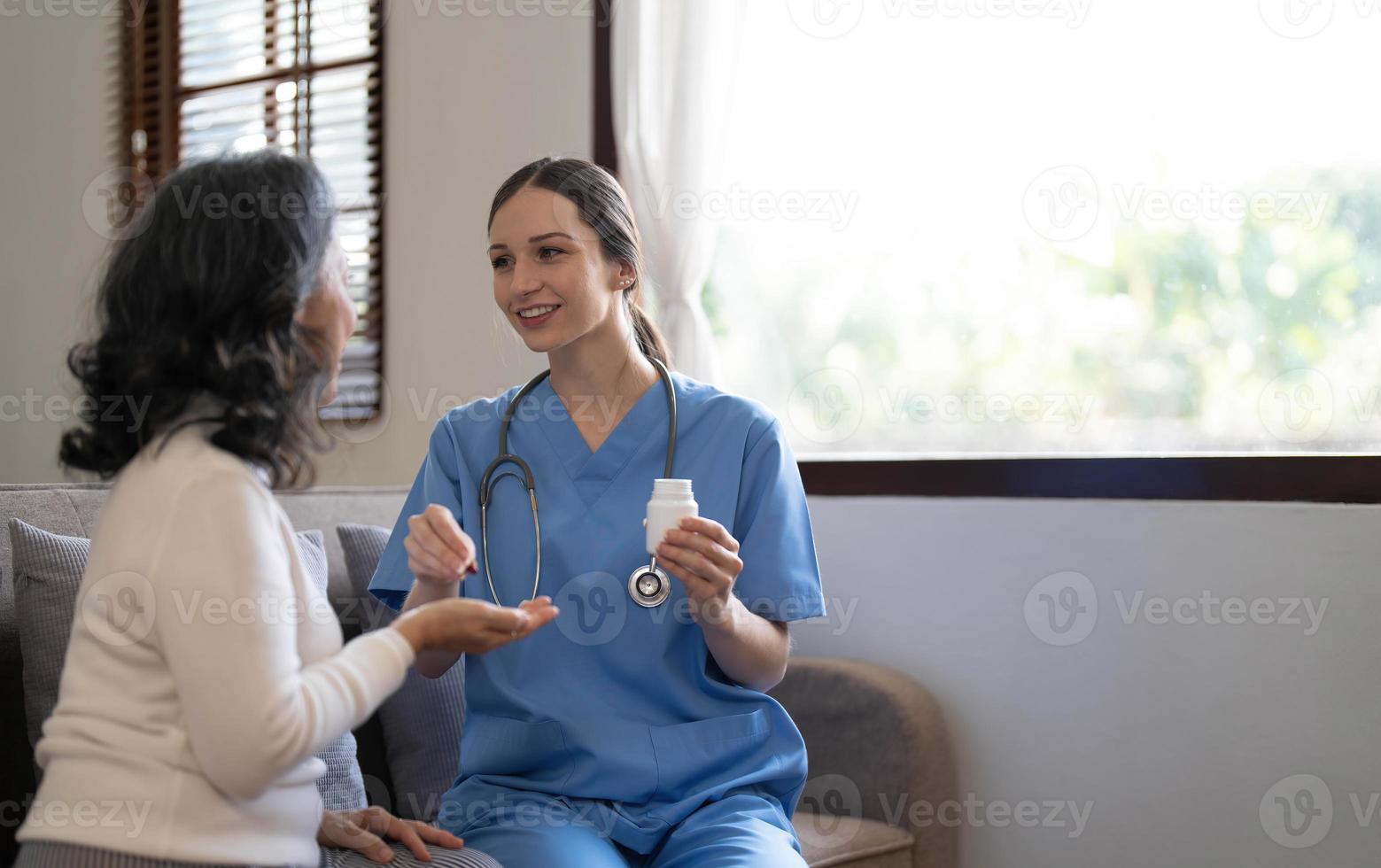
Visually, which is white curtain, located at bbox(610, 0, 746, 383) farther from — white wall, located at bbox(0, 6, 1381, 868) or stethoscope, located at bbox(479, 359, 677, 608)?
stethoscope, located at bbox(479, 359, 677, 608)

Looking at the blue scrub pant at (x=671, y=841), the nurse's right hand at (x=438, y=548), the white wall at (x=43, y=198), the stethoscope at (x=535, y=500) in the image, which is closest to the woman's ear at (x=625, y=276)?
the stethoscope at (x=535, y=500)

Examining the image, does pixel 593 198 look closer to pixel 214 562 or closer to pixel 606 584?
pixel 606 584

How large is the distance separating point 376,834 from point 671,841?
0.36m

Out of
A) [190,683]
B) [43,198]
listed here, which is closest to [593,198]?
[190,683]

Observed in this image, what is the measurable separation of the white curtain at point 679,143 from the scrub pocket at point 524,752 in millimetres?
1237

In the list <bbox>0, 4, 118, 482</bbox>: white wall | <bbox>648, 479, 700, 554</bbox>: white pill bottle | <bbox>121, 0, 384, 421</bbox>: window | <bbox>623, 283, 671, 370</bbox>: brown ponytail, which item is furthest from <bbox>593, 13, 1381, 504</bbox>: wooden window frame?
<bbox>0, 4, 118, 482</bbox>: white wall

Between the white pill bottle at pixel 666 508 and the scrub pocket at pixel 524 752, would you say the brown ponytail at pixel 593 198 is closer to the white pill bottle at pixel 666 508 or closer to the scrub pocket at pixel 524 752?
the white pill bottle at pixel 666 508

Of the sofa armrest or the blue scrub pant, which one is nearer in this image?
Answer: the blue scrub pant

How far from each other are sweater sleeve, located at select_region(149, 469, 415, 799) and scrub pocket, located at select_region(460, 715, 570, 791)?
1.64 ft

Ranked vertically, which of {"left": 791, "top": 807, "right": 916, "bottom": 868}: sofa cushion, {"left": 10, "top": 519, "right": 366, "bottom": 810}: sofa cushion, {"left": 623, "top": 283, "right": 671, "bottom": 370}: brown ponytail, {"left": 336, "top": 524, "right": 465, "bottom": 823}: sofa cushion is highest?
{"left": 623, "top": 283, "right": 671, "bottom": 370}: brown ponytail

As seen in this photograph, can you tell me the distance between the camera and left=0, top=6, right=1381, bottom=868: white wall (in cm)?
204

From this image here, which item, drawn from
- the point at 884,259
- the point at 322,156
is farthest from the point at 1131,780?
the point at 322,156

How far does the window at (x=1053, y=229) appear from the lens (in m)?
2.19

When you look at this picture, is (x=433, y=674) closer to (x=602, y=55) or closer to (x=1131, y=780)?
(x=1131, y=780)
